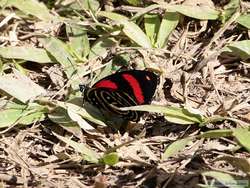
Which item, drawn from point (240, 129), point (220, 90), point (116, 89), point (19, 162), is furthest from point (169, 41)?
point (19, 162)

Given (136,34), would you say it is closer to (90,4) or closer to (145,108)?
(90,4)

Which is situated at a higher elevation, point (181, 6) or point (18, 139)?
point (181, 6)

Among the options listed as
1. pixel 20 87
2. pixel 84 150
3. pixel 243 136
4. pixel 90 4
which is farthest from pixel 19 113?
pixel 243 136

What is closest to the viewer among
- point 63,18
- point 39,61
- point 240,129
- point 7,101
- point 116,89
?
point 240,129

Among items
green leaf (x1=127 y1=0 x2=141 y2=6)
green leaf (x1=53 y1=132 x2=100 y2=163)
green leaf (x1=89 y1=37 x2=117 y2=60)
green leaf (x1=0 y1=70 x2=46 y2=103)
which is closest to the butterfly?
green leaf (x1=53 y1=132 x2=100 y2=163)

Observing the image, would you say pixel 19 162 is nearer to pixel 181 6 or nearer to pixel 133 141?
pixel 133 141

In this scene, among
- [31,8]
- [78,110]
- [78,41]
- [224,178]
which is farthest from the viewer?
[31,8]

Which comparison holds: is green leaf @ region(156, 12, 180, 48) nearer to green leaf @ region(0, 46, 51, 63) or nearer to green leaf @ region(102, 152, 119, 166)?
green leaf @ region(0, 46, 51, 63)
